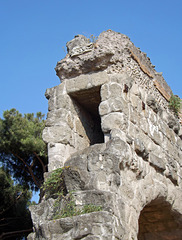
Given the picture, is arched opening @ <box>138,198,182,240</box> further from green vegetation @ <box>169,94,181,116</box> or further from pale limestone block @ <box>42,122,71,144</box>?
green vegetation @ <box>169,94,181,116</box>

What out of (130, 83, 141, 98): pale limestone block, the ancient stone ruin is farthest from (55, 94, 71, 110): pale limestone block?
(130, 83, 141, 98): pale limestone block

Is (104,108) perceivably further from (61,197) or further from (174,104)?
(174,104)

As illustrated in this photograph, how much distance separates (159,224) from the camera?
22.2ft

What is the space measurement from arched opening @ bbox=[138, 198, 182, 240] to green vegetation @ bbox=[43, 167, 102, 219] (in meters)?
1.93

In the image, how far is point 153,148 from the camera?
20.0 ft

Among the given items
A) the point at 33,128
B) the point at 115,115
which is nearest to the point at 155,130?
the point at 115,115

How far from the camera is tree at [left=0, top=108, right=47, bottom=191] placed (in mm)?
10523

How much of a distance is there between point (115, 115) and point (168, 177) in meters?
1.56

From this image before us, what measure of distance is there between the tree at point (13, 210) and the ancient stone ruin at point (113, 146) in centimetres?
428

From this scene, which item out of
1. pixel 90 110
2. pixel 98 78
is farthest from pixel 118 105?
pixel 90 110

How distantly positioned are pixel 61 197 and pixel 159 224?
2653 mm

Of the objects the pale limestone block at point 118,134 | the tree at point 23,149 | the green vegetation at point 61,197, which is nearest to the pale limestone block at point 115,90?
the pale limestone block at point 118,134

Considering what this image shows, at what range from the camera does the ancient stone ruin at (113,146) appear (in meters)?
4.48

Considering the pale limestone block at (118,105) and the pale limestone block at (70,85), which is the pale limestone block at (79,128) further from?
the pale limestone block at (118,105)
